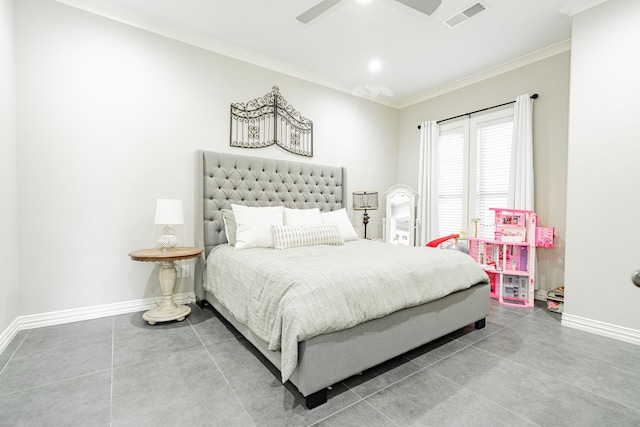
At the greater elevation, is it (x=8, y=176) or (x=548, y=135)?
(x=548, y=135)

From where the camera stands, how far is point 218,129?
3367 millimetres

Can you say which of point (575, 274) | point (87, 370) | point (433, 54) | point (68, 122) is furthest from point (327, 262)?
point (433, 54)

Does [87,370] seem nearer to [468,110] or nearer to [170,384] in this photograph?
[170,384]

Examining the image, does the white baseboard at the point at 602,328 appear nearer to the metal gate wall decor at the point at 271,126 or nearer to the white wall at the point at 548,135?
the white wall at the point at 548,135

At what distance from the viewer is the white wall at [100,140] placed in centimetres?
249

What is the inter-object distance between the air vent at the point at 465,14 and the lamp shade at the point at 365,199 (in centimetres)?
218

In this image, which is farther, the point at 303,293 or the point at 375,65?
the point at 375,65

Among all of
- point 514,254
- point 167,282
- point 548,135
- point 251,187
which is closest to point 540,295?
point 514,254

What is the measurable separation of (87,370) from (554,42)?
5.14 m

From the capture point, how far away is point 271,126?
12.2 ft

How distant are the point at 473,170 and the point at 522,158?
0.66 metres

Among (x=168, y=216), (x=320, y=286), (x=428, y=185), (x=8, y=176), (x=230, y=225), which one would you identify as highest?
(x=428, y=185)

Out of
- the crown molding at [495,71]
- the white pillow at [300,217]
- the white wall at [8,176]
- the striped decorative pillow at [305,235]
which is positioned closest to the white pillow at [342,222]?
the white pillow at [300,217]

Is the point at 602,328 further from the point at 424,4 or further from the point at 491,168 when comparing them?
the point at 424,4
